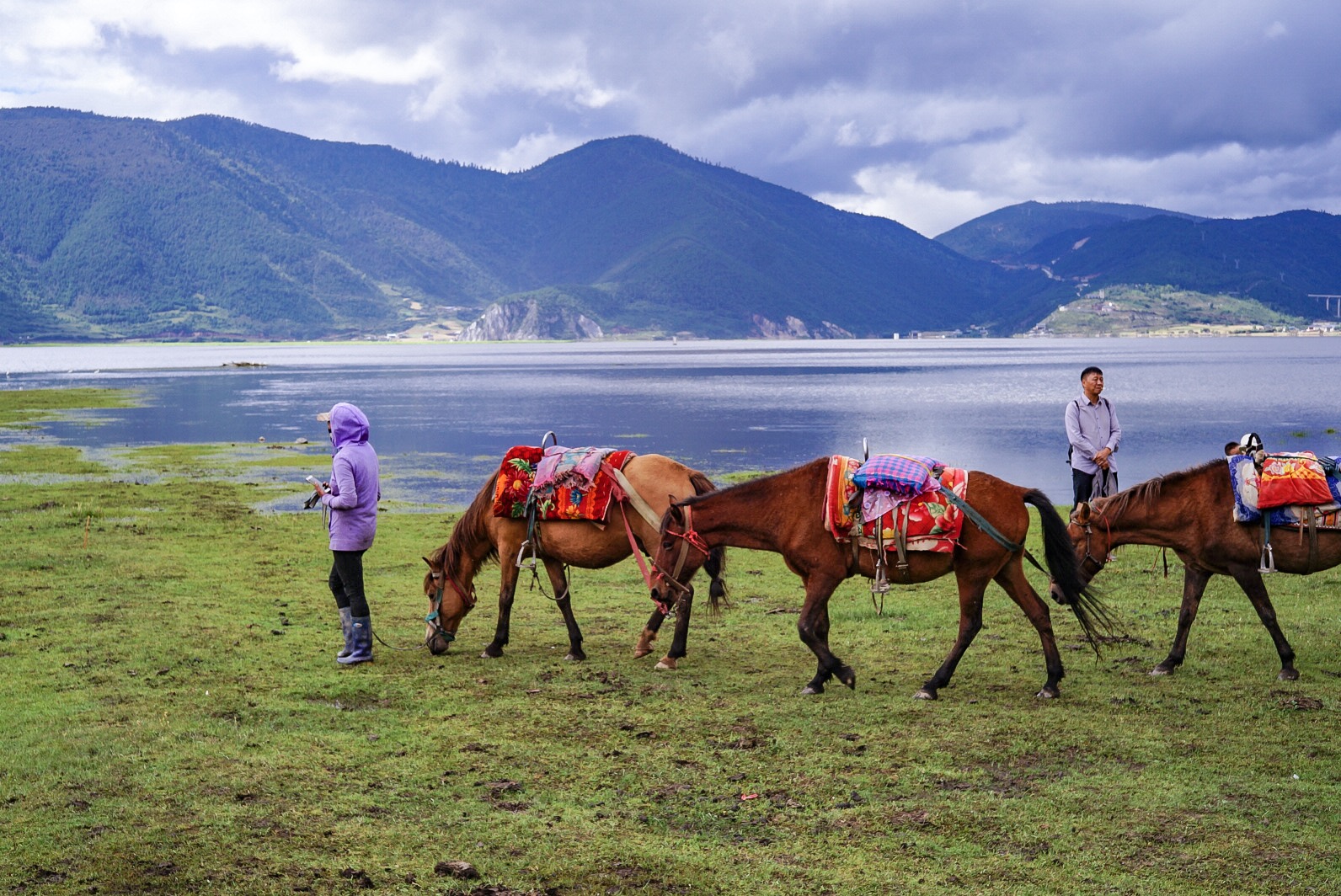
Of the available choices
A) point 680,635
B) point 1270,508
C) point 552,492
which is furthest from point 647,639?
point 1270,508

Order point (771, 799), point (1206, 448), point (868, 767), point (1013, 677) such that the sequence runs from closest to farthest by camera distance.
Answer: point (771, 799) → point (868, 767) → point (1013, 677) → point (1206, 448)

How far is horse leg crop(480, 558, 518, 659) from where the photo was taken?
9.90m

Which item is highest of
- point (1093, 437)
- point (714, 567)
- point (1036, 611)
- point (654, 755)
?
point (1093, 437)

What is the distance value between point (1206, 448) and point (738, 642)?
1297 inches

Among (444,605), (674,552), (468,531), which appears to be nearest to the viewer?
(674,552)

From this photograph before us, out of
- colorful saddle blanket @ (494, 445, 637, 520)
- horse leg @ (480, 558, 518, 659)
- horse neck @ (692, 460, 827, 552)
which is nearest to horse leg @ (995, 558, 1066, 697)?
horse neck @ (692, 460, 827, 552)

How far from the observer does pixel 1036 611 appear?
8.56 m

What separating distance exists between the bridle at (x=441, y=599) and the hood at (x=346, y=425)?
1.49m

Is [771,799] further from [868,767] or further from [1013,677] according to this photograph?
[1013,677]

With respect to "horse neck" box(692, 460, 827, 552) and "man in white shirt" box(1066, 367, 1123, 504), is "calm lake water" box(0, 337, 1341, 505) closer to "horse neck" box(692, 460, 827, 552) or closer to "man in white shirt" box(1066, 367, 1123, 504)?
"man in white shirt" box(1066, 367, 1123, 504)

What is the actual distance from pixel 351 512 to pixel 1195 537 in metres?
6.74

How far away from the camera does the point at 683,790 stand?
253 inches

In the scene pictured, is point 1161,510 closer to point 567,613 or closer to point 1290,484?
point 1290,484

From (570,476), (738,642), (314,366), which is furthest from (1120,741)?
(314,366)
